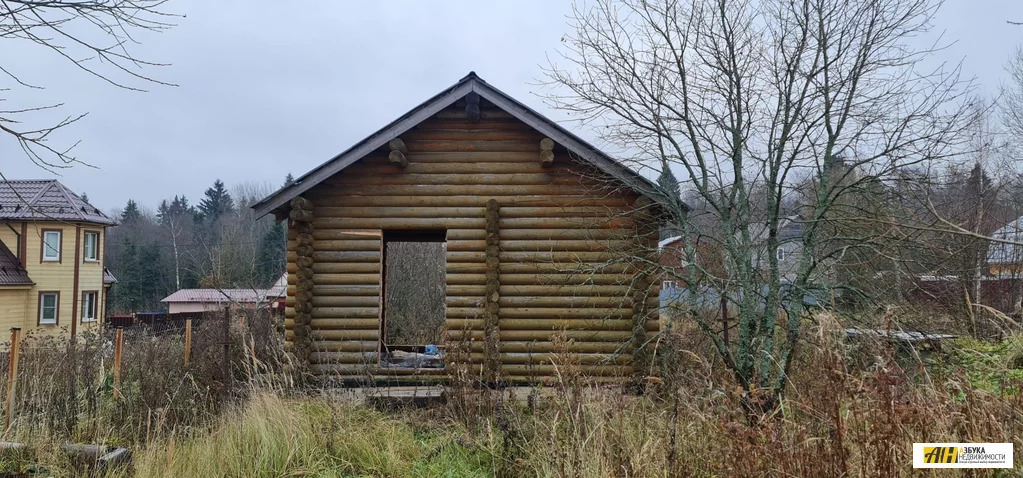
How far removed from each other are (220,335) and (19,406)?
4917 millimetres

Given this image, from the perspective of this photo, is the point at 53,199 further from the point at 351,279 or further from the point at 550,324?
the point at 550,324

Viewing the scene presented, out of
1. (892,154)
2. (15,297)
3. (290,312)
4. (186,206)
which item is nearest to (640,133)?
(892,154)

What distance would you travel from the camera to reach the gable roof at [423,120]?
8680 mm

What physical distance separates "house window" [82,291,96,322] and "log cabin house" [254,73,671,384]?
22.4 m

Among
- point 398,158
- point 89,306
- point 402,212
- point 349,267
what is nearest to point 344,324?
point 349,267

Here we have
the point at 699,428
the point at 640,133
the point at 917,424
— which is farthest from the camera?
the point at 640,133

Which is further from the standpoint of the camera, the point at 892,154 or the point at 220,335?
the point at 220,335

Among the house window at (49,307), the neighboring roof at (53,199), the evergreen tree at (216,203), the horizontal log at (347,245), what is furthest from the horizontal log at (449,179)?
the evergreen tree at (216,203)

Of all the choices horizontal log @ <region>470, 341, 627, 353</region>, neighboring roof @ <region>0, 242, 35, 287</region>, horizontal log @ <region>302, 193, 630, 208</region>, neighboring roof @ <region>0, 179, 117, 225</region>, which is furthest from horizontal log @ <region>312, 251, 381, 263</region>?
neighboring roof @ <region>0, 242, 35, 287</region>

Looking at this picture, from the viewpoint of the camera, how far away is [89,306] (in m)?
26.6

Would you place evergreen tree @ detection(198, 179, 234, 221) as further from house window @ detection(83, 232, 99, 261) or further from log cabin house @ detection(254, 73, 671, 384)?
log cabin house @ detection(254, 73, 671, 384)

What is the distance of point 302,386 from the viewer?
28.0 ft

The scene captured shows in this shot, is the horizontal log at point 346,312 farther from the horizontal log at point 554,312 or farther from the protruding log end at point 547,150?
the protruding log end at point 547,150

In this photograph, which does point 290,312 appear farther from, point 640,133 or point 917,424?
point 917,424
